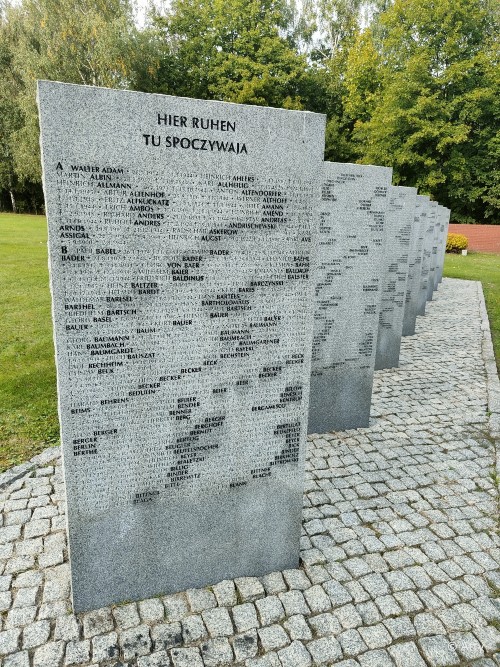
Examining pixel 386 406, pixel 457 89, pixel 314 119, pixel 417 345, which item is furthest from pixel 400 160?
pixel 314 119

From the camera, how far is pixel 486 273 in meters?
21.1

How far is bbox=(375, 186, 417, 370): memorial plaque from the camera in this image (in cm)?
791

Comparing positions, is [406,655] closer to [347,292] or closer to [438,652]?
[438,652]

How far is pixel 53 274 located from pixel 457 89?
35386mm

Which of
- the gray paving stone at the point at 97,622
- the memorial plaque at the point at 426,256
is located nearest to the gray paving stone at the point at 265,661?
the gray paving stone at the point at 97,622

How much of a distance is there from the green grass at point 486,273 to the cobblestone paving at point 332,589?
5.12 m

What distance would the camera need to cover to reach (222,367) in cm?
323

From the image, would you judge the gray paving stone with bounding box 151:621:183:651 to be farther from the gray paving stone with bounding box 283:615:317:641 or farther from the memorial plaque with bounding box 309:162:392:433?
the memorial plaque with bounding box 309:162:392:433

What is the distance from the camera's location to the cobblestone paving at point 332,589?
3033mm

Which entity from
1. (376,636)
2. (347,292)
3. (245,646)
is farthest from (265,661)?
(347,292)

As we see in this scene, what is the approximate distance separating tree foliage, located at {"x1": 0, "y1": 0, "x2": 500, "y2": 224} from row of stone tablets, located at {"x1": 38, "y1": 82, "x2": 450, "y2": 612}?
2786 cm

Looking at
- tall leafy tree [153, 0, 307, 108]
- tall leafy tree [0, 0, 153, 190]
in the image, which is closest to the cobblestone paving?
tall leafy tree [0, 0, 153, 190]

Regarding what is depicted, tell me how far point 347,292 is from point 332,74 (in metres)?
37.2

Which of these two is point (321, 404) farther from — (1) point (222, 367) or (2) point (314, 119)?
(2) point (314, 119)
